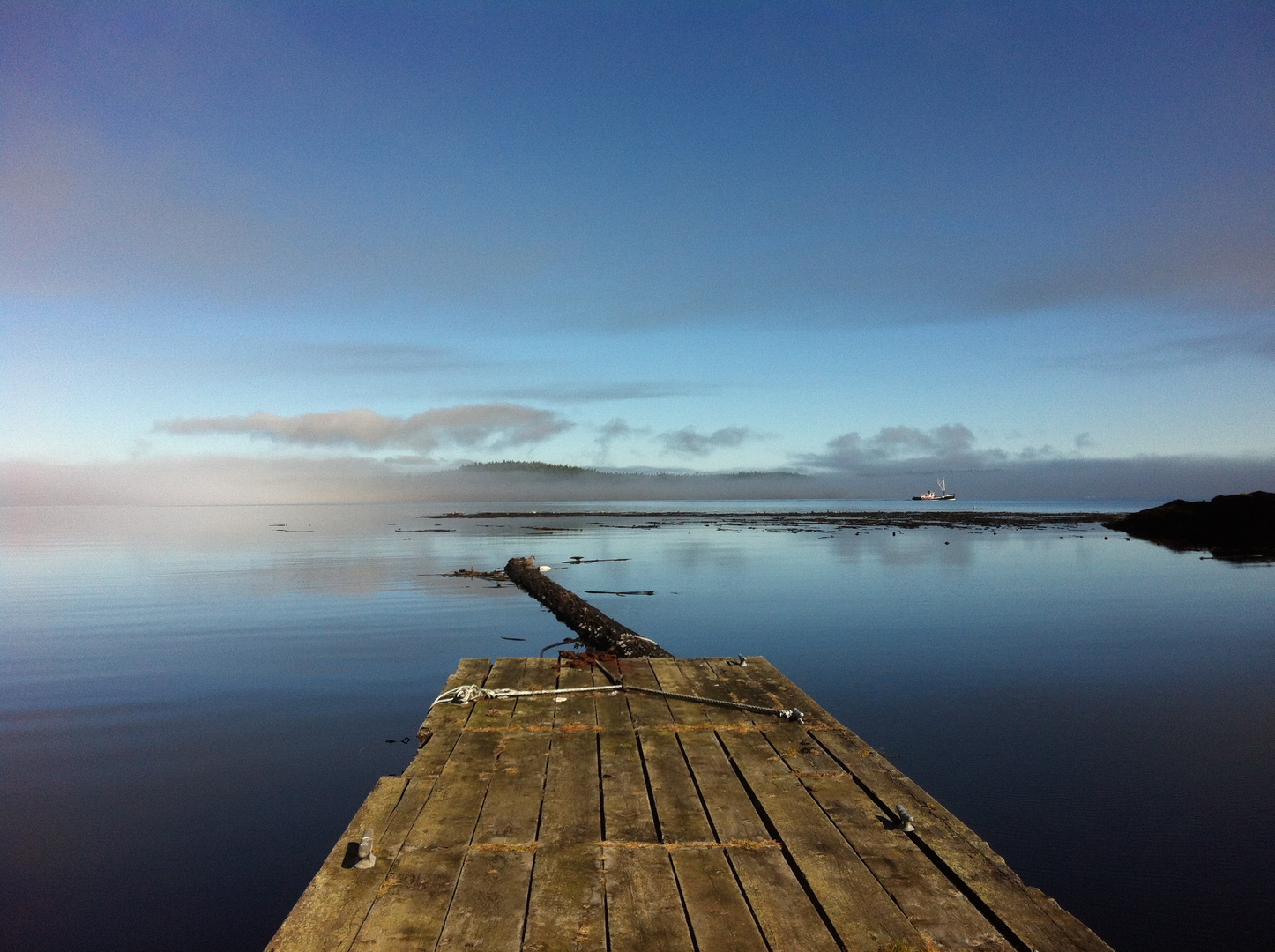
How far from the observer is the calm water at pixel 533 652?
606 centimetres

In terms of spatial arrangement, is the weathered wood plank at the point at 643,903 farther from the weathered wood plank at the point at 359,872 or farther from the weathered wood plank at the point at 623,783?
the weathered wood plank at the point at 359,872

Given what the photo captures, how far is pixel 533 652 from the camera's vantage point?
15078mm

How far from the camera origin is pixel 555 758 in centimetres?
612

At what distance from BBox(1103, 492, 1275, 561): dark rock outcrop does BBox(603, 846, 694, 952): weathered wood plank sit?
44.6 meters

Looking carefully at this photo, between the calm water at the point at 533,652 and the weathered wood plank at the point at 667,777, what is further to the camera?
the calm water at the point at 533,652

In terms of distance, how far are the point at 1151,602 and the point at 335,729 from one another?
22.6m

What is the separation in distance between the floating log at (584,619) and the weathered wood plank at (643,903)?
19.9 ft

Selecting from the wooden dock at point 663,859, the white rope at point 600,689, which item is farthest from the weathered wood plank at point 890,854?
the white rope at point 600,689

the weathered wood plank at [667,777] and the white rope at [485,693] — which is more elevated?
the white rope at [485,693]

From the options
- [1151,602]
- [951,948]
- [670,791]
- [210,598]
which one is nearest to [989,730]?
[670,791]

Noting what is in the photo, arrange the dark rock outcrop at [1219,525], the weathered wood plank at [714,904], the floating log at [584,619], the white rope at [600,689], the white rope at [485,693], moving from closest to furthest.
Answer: the weathered wood plank at [714,904] → the white rope at [600,689] → the white rope at [485,693] → the floating log at [584,619] → the dark rock outcrop at [1219,525]

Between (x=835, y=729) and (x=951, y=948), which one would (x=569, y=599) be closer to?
(x=835, y=729)

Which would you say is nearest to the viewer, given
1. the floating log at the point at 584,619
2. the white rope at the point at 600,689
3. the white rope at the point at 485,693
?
the white rope at the point at 600,689

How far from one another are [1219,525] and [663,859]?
5854cm
